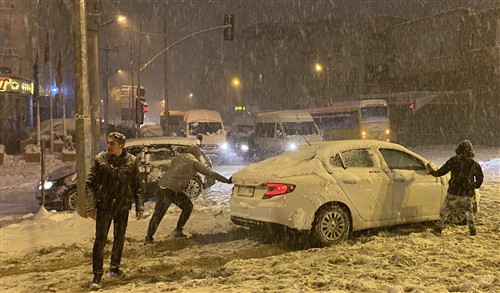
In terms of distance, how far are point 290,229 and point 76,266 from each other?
295 centimetres

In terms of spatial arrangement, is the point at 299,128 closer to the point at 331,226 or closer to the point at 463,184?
the point at 463,184

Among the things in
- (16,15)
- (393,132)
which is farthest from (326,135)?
(16,15)

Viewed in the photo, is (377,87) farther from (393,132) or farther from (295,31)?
(295,31)

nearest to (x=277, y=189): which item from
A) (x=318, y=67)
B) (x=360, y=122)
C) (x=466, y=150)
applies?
(x=466, y=150)

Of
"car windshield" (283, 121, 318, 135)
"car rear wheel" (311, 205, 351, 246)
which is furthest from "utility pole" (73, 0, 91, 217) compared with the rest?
"car windshield" (283, 121, 318, 135)

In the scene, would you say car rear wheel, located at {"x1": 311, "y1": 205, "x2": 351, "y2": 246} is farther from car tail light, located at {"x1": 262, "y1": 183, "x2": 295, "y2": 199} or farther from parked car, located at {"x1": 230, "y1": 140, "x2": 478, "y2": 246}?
car tail light, located at {"x1": 262, "y1": 183, "x2": 295, "y2": 199}

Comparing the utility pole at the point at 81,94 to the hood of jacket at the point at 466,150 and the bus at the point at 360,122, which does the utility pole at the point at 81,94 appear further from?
the bus at the point at 360,122

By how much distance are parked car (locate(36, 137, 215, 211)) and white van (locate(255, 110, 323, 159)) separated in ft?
33.7

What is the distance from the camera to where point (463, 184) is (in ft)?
25.6

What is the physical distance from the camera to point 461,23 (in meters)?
39.4

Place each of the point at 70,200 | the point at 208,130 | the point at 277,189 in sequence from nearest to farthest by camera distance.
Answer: the point at 277,189, the point at 70,200, the point at 208,130

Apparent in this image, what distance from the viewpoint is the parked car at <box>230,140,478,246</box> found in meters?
7.16

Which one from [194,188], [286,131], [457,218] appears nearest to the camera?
[457,218]

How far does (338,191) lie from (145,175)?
5.62 m
